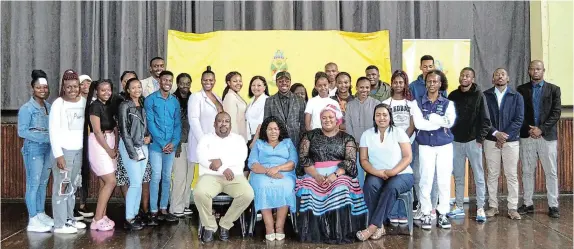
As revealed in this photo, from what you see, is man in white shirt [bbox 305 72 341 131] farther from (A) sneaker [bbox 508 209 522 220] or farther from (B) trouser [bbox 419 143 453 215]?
(A) sneaker [bbox 508 209 522 220]

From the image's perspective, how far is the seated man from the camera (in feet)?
13.8

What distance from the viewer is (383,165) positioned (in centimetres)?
432

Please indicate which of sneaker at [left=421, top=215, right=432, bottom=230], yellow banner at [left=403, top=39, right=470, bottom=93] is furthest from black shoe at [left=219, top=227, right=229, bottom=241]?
yellow banner at [left=403, top=39, right=470, bottom=93]

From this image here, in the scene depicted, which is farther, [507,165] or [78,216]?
[78,216]

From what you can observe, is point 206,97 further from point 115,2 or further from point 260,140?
point 115,2

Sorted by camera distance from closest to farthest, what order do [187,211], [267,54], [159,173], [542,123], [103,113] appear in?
1. [103,113]
2. [159,173]
3. [542,123]
4. [187,211]
5. [267,54]

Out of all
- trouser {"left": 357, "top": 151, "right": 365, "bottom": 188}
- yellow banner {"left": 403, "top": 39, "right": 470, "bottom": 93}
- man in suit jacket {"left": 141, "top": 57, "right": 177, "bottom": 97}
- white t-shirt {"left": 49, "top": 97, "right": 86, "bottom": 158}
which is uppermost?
yellow banner {"left": 403, "top": 39, "right": 470, "bottom": 93}

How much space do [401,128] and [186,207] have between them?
2.40m

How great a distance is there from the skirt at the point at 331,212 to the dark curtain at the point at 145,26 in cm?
307

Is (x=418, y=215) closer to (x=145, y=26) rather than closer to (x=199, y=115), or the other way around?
(x=199, y=115)

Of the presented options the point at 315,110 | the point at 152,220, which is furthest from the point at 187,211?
the point at 315,110

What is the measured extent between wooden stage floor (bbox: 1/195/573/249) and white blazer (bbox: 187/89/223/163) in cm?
84

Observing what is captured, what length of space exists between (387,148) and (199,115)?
1.73 meters

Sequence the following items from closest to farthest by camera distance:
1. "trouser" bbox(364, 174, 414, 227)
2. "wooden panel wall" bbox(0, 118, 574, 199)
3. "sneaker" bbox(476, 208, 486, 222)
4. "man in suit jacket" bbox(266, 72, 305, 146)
Result: "trouser" bbox(364, 174, 414, 227) < "man in suit jacket" bbox(266, 72, 305, 146) < "sneaker" bbox(476, 208, 486, 222) < "wooden panel wall" bbox(0, 118, 574, 199)
